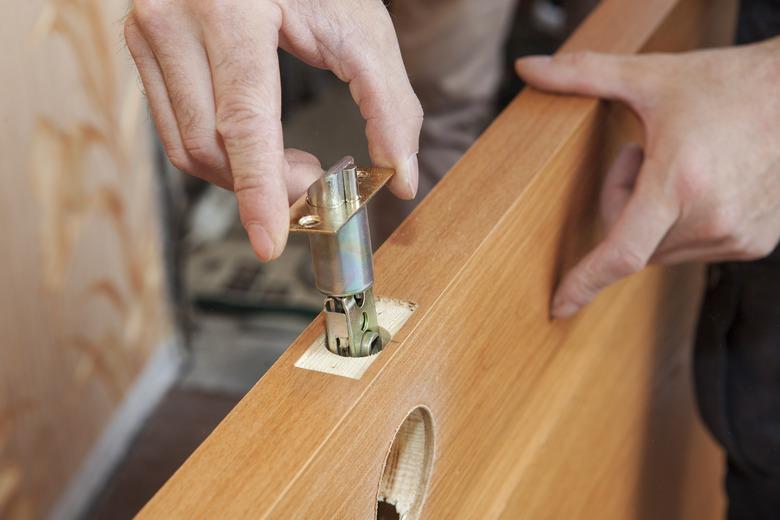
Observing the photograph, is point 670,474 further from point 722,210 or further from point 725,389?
point 722,210

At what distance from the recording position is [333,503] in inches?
13.4

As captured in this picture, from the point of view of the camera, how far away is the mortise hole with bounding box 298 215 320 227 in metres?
0.36

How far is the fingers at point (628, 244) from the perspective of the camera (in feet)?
1.78

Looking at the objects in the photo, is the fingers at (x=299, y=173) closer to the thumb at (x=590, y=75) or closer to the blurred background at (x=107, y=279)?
the thumb at (x=590, y=75)

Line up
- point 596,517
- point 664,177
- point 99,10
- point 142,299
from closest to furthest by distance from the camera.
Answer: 1. point 664,177
2. point 596,517
3. point 99,10
4. point 142,299

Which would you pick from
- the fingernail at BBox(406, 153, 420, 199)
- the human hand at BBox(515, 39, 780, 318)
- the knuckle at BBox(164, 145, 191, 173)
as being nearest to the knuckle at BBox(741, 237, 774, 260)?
the human hand at BBox(515, 39, 780, 318)

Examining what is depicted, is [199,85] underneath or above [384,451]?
above

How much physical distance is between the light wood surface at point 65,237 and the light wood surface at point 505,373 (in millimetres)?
632

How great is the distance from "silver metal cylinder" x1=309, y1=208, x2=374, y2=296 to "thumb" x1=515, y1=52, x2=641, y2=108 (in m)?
0.25

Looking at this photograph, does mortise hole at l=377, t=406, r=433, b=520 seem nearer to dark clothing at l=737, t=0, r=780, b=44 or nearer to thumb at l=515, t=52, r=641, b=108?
thumb at l=515, t=52, r=641, b=108

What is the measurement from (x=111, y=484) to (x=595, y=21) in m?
1.03

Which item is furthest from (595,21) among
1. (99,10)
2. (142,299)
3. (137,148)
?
(142,299)

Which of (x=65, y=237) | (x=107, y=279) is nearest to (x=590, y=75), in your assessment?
(x=65, y=237)

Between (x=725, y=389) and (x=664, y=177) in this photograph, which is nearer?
(x=664, y=177)
